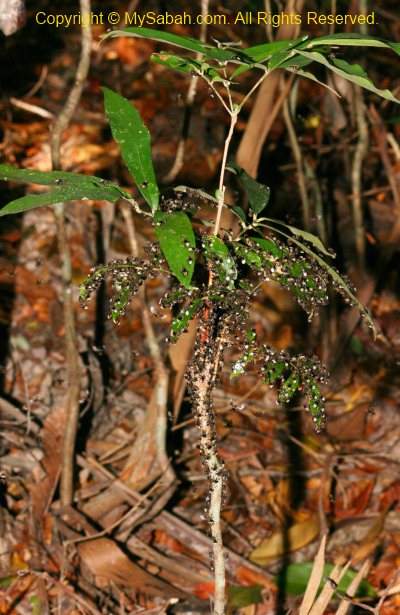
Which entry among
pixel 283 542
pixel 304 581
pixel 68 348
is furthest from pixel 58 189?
pixel 283 542

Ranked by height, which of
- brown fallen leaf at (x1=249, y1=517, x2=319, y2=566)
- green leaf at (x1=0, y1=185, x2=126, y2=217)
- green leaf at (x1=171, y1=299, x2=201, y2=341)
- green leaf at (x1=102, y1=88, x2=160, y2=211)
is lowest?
brown fallen leaf at (x1=249, y1=517, x2=319, y2=566)

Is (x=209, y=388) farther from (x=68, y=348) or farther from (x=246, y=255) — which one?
(x=68, y=348)

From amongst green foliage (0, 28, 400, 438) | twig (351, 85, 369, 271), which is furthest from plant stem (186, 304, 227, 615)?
twig (351, 85, 369, 271)

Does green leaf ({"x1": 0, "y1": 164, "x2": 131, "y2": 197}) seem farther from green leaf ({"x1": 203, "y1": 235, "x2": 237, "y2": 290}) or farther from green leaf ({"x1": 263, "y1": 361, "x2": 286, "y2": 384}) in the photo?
green leaf ({"x1": 263, "y1": 361, "x2": 286, "y2": 384})

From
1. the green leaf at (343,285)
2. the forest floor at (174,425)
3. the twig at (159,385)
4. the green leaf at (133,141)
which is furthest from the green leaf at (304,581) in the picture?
the green leaf at (133,141)

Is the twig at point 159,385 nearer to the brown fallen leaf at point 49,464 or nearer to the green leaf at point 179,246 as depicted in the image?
the brown fallen leaf at point 49,464

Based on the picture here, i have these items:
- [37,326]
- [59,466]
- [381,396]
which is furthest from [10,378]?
[381,396]
